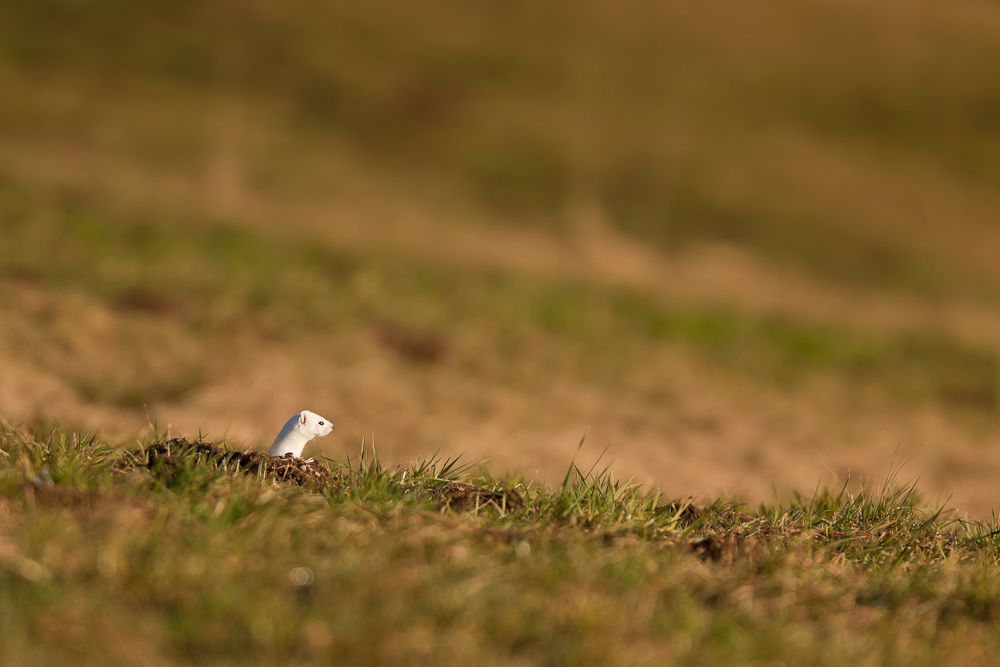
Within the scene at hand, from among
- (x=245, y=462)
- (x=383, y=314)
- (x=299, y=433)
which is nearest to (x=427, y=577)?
(x=245, y=462)

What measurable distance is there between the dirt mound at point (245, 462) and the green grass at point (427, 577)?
6 cm

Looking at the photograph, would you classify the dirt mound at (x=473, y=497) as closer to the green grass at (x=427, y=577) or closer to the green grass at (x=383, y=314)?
the green grass at (x=427, y=577)

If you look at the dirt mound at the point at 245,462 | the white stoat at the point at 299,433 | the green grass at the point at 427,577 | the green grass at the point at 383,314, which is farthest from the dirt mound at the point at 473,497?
the green grass at the point at 383,314

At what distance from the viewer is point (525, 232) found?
20.5m

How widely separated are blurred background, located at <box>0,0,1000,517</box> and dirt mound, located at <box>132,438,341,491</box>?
1650 millimetres

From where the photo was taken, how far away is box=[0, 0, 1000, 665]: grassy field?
2.64m

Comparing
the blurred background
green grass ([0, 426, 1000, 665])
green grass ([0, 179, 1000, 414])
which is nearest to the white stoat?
green grass ([0, 426, 1000, 665])

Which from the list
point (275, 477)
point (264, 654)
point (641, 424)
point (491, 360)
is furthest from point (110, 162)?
point (264, 654)

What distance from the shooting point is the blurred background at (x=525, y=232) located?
9211 millimetres

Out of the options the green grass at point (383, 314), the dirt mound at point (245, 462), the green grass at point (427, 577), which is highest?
the green grass at point (383, 314)

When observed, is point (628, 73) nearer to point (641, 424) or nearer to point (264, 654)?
point (641, 424)

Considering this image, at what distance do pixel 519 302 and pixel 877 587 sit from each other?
10.6 m

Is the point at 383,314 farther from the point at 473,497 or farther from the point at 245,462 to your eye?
the point at 473,497

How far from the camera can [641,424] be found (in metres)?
9.94
